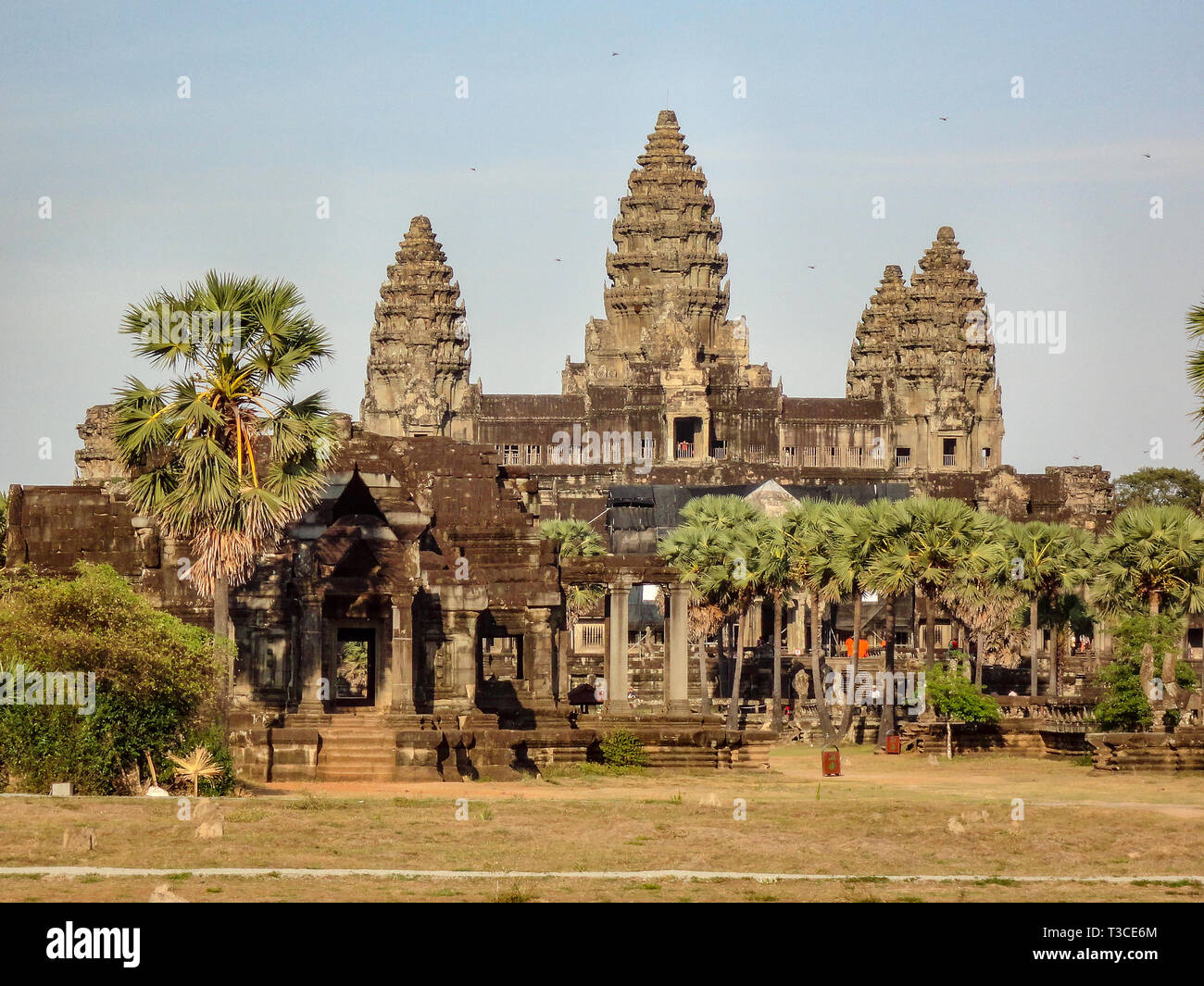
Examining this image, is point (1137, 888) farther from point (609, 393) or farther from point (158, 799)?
point (609, 393)

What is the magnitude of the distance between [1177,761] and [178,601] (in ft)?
85.2

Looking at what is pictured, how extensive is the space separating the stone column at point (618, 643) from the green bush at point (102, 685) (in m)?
19.6

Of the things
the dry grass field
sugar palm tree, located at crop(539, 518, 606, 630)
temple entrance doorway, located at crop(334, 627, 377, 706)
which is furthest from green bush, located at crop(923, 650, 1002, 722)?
sugar palm tree, located at crop(539, 518, 606, 630)

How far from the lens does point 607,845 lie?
34500 mm

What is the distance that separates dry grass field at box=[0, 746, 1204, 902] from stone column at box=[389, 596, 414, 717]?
3486 millimetres

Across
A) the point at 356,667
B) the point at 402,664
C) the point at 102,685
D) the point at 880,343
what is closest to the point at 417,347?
the point at 880,343

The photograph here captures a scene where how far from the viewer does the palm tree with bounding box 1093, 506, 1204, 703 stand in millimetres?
64750

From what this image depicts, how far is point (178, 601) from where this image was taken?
49.9 meters

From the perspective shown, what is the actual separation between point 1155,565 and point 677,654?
1533cm

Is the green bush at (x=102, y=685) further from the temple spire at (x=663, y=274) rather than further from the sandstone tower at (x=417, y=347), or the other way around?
the temple spire at (x=663, y=274)

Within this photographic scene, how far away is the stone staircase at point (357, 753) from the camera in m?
47.1

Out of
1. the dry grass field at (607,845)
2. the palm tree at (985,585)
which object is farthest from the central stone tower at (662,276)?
the dry grass field at (607,845)

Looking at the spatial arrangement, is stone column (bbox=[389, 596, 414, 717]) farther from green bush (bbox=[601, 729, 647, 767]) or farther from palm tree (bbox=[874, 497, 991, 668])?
palm tree (bbox=[874, 497, 991, 668])
